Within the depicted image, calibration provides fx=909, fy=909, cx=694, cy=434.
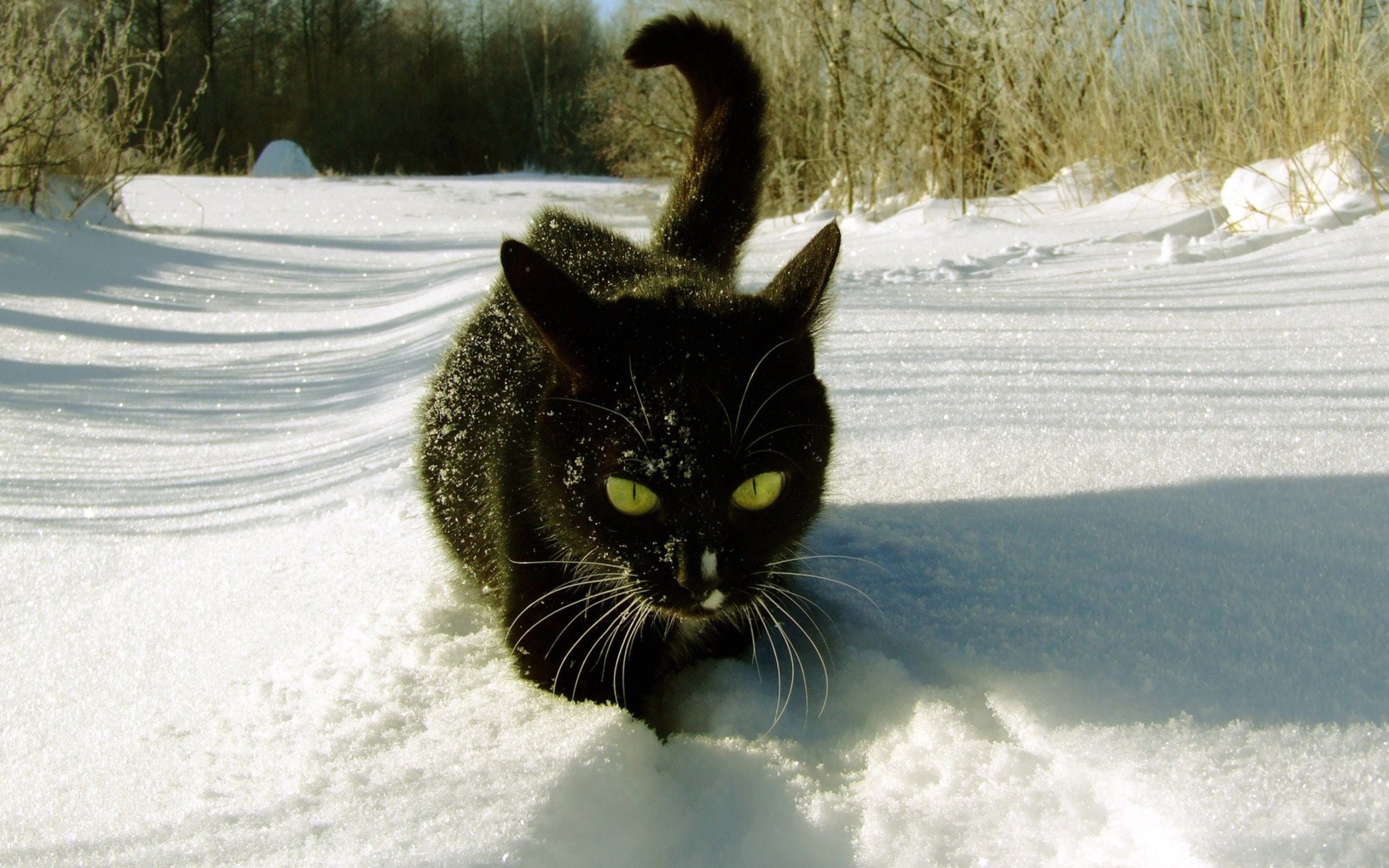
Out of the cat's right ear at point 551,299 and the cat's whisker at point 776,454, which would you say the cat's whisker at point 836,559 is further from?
the cat's right ear at point 551,299

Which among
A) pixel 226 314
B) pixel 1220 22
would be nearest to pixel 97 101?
pixel 226 314

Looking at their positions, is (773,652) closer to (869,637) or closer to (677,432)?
(869,637)

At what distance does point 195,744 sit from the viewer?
1.02 meters

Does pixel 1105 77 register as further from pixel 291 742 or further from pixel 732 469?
pixel 291 742

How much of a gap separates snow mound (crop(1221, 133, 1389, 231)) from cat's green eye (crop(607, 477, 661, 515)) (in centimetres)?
322

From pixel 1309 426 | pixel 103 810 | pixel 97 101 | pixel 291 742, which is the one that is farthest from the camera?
pixel 97 101

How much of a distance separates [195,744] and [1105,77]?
4.93 metres

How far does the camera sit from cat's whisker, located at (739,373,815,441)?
43.0 inches

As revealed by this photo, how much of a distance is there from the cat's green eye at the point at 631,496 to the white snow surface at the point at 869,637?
10.3 inches

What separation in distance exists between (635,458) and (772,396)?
200 mm

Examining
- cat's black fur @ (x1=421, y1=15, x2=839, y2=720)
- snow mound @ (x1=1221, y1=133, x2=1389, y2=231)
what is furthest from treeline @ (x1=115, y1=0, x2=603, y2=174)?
cat's black fur @ (x1=421, y1=15, x2=839, y2=720)

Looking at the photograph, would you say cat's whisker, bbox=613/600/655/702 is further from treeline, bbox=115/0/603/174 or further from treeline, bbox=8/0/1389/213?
treeline, bbox=115/0/603/174

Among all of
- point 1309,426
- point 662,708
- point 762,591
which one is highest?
point 1309,426

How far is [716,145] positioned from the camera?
5.61 feet
